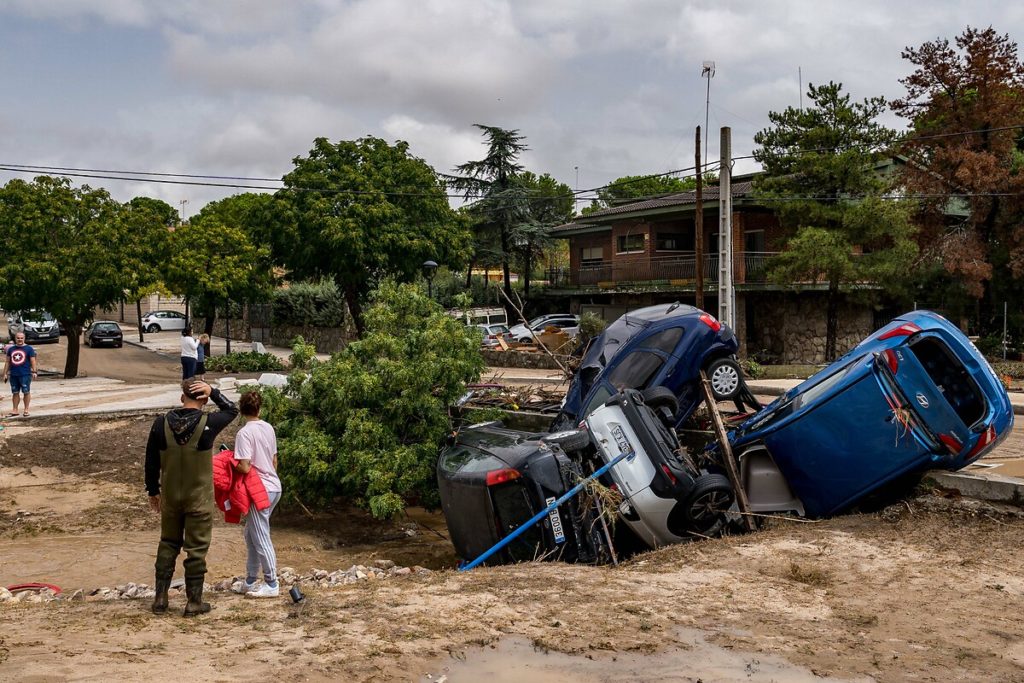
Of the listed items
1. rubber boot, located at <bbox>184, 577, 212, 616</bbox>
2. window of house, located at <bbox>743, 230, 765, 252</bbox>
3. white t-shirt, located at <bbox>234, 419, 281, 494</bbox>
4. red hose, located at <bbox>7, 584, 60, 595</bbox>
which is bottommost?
red hose, located at <bbox>7, 584, 60, 595</bbox>

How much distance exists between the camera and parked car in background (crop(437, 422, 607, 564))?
312 inches

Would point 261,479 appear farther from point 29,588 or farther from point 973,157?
point 973,157

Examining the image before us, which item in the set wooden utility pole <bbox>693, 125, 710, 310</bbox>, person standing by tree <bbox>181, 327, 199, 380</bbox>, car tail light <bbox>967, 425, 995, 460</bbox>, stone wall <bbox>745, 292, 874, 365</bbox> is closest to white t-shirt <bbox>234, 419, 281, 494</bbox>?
car tail light <bbox>967, 425, 995, 460</bbox>

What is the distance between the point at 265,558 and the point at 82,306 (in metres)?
21.1

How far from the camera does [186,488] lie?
6066 mm

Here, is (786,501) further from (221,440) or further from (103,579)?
(221,440)

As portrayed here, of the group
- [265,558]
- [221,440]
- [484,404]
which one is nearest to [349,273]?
[221,440]

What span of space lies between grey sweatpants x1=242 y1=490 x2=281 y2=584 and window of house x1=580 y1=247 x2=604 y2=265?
35113mm

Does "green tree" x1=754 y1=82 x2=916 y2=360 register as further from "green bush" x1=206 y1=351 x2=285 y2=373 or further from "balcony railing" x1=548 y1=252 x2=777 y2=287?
"green bush" x1=206 y1=351 x2=285 y2=373

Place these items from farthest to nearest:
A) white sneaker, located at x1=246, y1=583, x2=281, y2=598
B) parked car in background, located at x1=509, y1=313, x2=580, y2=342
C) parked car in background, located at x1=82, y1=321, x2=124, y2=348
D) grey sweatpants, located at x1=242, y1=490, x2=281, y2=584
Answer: parked car in background, located at x1=82, y1=321, x2=124, y2=348, parked car in background, located at x1=509, y1=313, x2=580, y2=342, grey sweatpants, located at x1=242, y1=490, x2=281, y2=584, white sneaker, located at x1=246, y1=583, x2=281, y2=598

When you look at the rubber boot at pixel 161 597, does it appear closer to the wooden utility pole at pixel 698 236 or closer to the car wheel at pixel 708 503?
the car wheel at pixel 708 503

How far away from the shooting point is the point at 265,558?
265 inches

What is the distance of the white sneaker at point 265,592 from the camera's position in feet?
21.7

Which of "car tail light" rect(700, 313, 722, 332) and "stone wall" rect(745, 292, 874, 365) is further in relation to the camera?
"stone wall" rect(745, 292, 874, 365)
